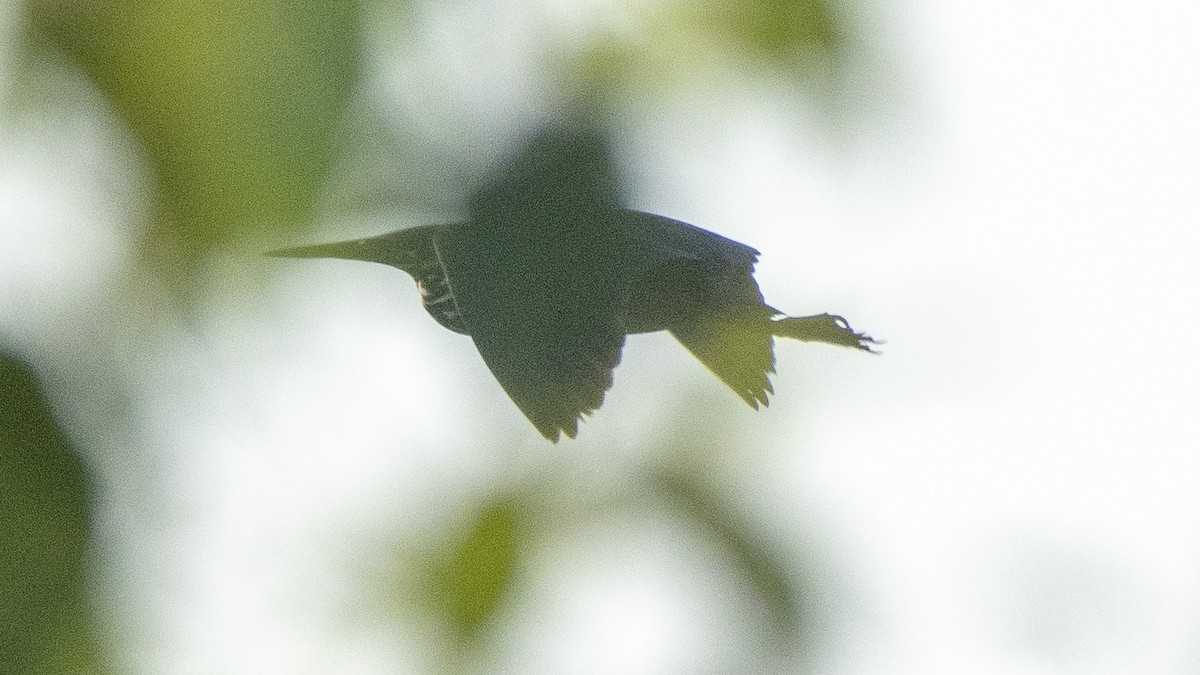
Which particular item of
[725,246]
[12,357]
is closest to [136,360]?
[12,357]

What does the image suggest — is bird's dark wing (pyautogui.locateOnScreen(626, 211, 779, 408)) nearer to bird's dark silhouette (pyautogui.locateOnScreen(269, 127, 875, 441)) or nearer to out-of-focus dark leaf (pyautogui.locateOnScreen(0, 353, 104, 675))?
bird's dark silhouette (pyautogui.locateOnScreen(269, 127, 875, 441))

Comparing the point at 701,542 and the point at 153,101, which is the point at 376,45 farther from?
the point at 701,542

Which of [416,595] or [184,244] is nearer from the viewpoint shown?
[184,244]

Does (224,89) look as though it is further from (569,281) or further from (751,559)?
(751,559)

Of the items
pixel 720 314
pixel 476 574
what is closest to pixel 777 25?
pixel 720 314

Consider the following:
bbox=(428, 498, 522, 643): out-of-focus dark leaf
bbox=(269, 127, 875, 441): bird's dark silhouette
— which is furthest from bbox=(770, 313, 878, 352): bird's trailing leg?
bbox=(428, 498, 522, 643): out-of-focus dark leaf
